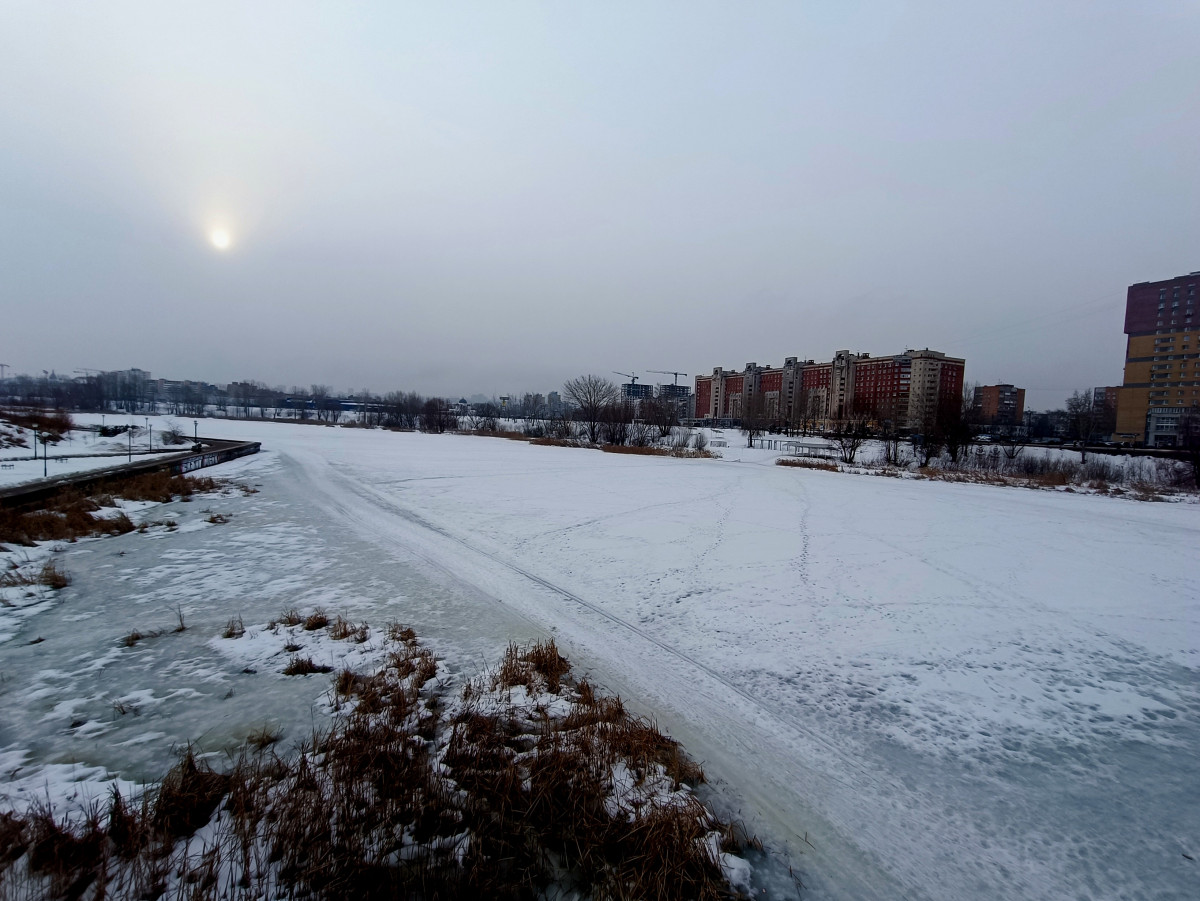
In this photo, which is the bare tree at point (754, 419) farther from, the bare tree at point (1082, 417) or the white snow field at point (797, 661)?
the white snow field at point (797, 661)

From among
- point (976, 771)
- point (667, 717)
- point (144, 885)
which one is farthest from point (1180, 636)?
point (144, 885)

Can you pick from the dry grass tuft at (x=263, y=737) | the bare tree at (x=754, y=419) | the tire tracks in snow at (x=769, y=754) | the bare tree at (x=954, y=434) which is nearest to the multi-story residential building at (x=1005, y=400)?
the bare tree at (x=754, y=419)

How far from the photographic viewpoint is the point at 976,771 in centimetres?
356

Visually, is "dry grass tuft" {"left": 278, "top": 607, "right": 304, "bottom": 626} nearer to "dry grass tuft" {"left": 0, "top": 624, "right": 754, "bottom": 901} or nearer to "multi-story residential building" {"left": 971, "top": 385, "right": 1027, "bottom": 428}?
"dry grass tuft" {"left": 0, "top": 624, "right": 754, "bottom": 901}

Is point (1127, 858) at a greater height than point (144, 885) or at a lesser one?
lesser

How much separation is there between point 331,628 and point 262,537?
5329mm

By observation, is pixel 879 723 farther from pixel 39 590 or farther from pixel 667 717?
pixel 39 590

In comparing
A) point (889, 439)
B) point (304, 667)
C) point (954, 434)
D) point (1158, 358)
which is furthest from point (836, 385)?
point (304, 667)

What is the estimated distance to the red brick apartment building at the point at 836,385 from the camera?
94.7 meters

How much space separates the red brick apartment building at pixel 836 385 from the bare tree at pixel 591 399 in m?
37.7

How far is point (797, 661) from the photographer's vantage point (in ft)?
16.7

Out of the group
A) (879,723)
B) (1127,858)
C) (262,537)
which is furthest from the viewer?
(262,537)

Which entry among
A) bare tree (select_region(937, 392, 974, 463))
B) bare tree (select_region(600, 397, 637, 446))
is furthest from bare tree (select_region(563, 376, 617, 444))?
bare tree (select_region(937, 392, 974, 463))

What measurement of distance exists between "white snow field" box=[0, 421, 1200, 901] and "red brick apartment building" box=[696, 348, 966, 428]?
250ft
